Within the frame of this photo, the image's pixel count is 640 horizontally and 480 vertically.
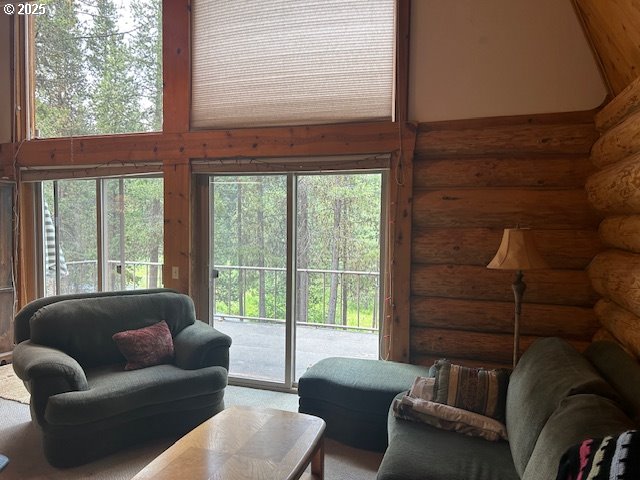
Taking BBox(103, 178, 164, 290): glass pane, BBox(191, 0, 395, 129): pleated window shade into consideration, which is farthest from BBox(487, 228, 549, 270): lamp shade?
BBox(103, 178, 164, 290): glass pane

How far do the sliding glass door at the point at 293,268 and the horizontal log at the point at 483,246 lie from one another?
42 cm

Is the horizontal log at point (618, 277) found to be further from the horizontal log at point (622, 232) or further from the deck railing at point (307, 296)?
the deck railing at point (307, 296)

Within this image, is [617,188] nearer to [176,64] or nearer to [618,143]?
[618,143]

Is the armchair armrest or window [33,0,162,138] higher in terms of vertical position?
window [33,0,162,138]

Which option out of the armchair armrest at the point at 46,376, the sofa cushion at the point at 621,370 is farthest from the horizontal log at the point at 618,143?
the armchair armrest at the point at 46,376

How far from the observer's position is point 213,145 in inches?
156

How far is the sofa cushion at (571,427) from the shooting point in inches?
56.6

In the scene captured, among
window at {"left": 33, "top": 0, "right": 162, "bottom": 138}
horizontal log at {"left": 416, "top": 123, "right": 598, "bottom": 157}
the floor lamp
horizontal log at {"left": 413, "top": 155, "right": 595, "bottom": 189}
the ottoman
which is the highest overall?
window at {"left": 33, "top": 0, "right": 162, "bottom": 138}

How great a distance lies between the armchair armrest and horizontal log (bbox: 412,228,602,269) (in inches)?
97.7

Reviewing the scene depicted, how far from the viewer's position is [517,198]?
10.5ft

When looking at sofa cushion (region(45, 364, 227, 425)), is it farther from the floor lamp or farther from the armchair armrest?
the floor lamp

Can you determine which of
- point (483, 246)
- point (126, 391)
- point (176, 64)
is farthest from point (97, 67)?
point (483, 246)

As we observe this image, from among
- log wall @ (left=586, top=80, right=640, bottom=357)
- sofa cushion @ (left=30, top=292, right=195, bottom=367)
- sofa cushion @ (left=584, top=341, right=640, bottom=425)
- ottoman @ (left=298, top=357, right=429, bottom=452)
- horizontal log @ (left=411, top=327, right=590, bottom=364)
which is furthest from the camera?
horizontal log @ (left=411, top=327, right=590, bottom=364)

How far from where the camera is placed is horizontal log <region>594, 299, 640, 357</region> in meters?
2.30
